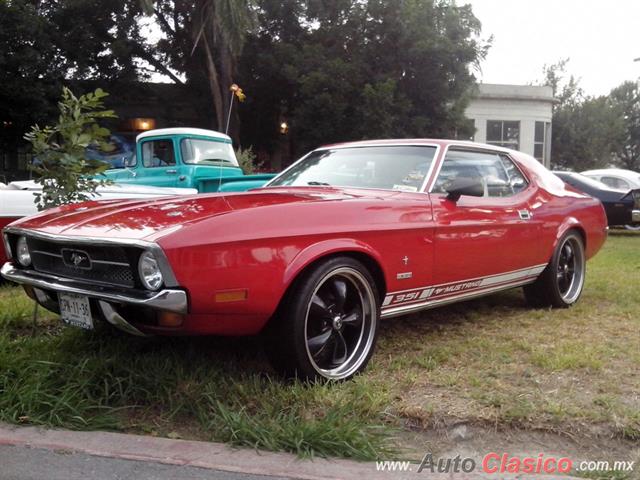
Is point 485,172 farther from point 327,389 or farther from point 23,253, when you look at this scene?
point 23,253

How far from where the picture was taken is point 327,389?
2.98 m

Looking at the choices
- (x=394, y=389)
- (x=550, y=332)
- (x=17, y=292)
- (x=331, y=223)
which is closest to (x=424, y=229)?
(x=331, y=223)

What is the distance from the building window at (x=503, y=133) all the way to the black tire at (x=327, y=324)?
32.2 m

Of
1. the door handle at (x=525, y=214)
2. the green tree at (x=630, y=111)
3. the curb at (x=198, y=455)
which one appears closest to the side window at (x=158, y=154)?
the door handle at (x=525, y=214)

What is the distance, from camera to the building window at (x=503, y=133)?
1330 inches

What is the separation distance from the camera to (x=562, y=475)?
2.38 m

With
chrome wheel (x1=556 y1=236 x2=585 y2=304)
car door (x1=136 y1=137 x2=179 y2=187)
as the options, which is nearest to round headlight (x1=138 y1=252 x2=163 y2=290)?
chrome wheel (x1=556 y1=236 x2=585 y2=304)

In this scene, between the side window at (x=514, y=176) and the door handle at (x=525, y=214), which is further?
the side window at (x=514, y=176)

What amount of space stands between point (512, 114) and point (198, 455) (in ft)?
112

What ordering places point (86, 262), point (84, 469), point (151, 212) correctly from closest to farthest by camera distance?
1. point (84, 469)
2. point (86, 262)
3. point (151, 212)

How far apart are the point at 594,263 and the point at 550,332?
3899 millimetres

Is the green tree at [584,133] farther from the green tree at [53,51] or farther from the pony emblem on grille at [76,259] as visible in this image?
the pony emblem on grille at [76,259]

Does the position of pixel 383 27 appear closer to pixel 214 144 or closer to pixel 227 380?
pixel 214 144

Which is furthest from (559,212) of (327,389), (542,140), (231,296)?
(542,140)
